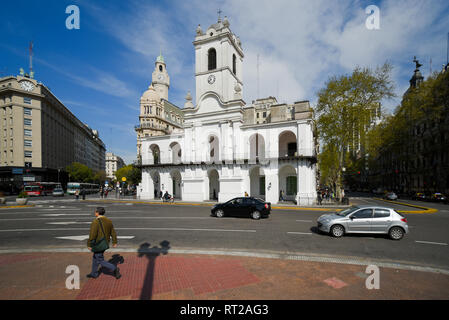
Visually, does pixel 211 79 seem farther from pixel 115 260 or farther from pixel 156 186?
pixel 115 260

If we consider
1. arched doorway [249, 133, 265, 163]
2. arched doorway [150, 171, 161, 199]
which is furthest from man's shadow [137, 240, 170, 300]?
arched doorway [150, 171, 161, 199]

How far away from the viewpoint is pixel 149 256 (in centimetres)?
688

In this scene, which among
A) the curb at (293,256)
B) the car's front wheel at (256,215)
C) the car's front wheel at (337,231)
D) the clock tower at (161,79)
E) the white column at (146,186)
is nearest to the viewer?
the curb at (293,256)

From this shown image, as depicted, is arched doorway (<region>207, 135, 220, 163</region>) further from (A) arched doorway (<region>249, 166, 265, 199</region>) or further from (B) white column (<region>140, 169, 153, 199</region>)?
(B) white column (<region>140, 169, 153, 199</region>)

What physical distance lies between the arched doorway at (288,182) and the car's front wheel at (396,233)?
17022 mm

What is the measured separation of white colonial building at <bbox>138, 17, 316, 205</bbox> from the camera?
24328 millimetres

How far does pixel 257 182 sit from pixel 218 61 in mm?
17540

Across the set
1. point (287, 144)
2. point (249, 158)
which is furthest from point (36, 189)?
point (287, 144)

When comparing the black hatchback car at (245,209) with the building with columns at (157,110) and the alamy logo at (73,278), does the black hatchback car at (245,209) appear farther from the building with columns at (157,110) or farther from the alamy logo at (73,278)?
the building with columns at (157,110)

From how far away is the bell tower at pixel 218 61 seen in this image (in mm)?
28547

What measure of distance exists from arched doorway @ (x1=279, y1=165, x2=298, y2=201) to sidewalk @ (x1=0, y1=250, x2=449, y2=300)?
20.7 metres

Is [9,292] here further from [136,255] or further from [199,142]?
[199,142]

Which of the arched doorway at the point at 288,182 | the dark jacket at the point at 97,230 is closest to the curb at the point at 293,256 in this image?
the dark jacket at the point at 97,230
